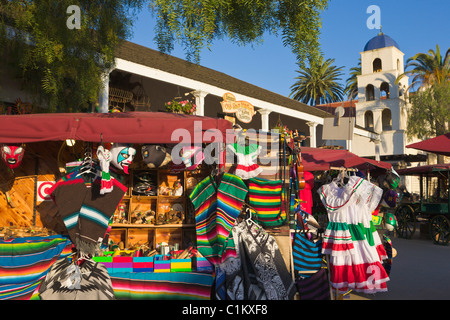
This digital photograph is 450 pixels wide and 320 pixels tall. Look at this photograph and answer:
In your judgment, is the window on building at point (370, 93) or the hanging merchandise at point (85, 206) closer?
the hanging merchandise at point (85, 206)

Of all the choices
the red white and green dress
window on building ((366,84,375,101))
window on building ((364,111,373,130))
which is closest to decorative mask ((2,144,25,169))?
the red white and green dress

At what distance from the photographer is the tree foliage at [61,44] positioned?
24.7 feet

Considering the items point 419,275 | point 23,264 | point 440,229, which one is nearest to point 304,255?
point 23,264

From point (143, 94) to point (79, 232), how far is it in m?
11.8

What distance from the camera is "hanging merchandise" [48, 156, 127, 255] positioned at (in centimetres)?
485

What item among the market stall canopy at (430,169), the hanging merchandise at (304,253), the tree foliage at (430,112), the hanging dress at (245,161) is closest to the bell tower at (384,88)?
the tree foliage at (430,112)

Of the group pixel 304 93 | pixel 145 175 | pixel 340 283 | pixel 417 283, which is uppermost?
pixel 304 93

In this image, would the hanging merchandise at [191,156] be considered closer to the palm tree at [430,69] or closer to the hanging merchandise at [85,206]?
the hanging merchandise at [85,206]

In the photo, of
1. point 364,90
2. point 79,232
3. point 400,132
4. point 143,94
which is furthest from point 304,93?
point 79,232

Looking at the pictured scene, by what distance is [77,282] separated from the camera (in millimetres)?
4602

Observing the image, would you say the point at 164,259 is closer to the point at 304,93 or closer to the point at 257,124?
the point at 257,124

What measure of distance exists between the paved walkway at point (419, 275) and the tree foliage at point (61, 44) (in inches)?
266

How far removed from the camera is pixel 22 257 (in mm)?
4852

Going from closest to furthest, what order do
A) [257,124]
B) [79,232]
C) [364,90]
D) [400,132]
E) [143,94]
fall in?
[79,232], [143,94], [257,124], [400,132], [364,90]
